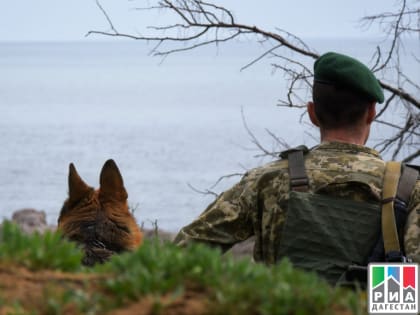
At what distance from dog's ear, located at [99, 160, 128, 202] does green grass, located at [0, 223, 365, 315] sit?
1.53m

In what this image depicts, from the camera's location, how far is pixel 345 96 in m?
5.57

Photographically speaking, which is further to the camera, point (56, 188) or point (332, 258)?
point (56, 188)

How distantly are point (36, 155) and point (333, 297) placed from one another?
70572 mm

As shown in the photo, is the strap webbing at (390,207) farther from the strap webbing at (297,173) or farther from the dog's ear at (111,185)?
the dog's ear at (111,185)

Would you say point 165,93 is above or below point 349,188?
above

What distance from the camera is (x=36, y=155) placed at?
240ft

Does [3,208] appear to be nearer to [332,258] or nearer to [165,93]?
[332,258]

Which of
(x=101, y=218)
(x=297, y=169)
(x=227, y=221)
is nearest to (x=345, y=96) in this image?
(x=297, y=169)

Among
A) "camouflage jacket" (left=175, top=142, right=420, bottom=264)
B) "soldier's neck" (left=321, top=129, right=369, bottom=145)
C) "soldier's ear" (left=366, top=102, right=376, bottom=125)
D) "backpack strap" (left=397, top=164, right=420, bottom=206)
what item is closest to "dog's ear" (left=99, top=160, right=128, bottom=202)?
"camouflage jacket" (left=175, top=142, right=420, bottom=264)

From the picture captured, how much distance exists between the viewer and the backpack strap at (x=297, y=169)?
5.26 metres

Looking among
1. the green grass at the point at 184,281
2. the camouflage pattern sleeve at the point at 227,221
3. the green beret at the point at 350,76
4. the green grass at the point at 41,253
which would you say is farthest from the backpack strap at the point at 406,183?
the green grass at the point at 41,253

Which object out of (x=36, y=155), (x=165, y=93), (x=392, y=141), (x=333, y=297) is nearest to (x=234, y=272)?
(x=333, y=297)

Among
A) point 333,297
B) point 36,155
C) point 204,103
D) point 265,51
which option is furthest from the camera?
point 204,103

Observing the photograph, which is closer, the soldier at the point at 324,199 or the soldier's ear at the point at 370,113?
the soldier at the point at 324,199
